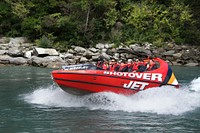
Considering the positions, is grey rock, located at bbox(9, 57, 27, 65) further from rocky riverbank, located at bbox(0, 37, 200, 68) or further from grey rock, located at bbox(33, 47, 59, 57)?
grey rock, located at bbox(33, 47, 59, 57)

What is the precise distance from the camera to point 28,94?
13.6 metres

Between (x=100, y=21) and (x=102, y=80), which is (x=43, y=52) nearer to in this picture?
A: (x=100, y=21)

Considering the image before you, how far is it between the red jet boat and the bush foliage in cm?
1799

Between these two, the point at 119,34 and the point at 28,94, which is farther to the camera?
the point at 119,34

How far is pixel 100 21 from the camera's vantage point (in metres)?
32.3

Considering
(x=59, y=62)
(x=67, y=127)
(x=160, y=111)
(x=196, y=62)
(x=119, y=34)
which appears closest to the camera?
(x=67, y=127)

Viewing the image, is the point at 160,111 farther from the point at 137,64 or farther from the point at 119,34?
the point at 119,34

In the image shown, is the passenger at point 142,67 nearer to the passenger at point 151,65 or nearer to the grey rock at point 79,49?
the passenger at point 151,65

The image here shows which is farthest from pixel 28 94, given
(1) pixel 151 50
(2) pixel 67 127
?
A: (1) pixel 151 50

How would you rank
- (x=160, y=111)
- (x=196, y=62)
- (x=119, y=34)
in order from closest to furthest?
(x=160, y=111) < (x=196, y=62) < (x=119, y=34)

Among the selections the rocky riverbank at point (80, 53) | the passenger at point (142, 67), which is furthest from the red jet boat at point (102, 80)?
the rocky riverbank at point (80, 53)

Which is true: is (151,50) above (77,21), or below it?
below

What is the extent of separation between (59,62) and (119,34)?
24.7 ft

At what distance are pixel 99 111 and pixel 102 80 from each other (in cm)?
117
